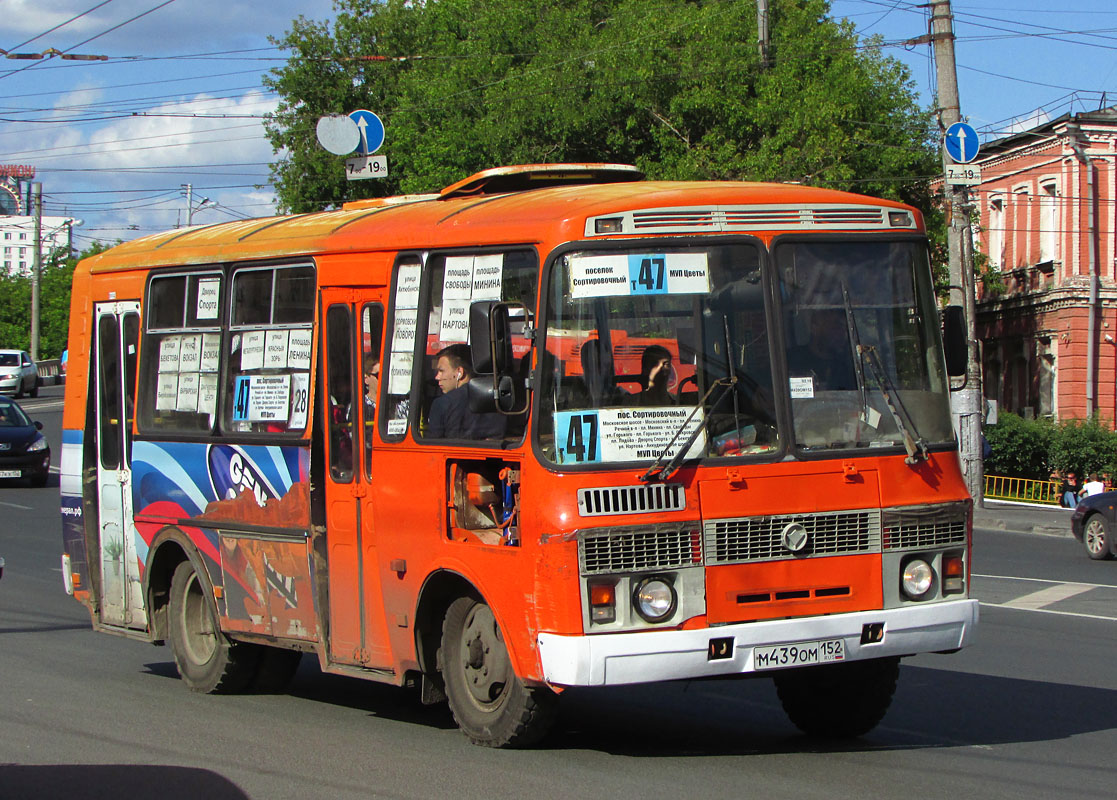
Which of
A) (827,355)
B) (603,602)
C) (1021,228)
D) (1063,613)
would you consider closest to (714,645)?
(603,602)

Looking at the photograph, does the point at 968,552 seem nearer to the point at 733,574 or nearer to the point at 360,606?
the point at 733,574

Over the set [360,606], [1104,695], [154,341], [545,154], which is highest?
[545,154]

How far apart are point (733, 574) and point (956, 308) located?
1.81 m

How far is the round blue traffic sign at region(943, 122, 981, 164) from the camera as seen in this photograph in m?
23.1

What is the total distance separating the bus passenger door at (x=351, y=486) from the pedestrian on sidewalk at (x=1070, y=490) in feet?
75.4

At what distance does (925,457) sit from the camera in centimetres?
705

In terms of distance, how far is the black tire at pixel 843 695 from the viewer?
754 centimetres

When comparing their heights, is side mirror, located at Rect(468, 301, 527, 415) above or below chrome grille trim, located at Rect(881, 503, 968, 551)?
above

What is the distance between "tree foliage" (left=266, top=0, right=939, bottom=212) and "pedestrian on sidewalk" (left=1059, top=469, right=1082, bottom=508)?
25.3 feet

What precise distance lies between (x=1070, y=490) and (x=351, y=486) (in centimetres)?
2714

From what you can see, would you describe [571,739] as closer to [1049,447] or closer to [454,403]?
[454,403]

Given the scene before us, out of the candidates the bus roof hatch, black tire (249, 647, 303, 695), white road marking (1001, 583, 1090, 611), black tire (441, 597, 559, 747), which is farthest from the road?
the bus roof hatch

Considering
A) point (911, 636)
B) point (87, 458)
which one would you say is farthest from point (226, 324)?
point (911, 636)

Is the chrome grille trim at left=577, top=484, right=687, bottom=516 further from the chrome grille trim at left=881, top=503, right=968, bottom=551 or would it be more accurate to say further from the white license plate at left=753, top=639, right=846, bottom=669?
the chrome grille trim at left=881, top=503, right=968, bottom=551
